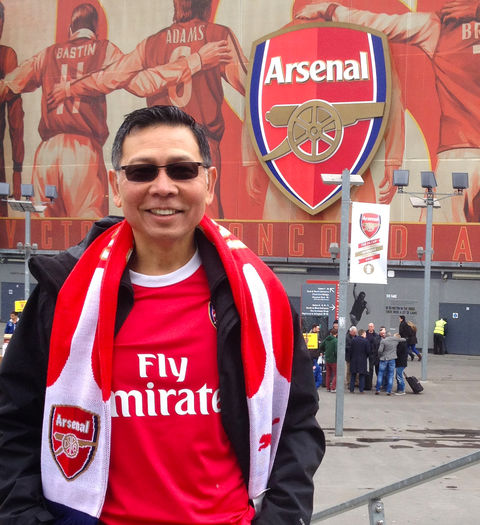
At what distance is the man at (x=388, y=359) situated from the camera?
18.0 meters

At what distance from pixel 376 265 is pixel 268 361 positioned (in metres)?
11.4

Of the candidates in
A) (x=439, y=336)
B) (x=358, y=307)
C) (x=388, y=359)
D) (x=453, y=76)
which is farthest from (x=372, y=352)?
(x=453, y=76)

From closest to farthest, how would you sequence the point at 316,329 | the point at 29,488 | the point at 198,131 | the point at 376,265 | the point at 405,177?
the point at 29,488 < the point at 198,131 < the point at 376,265 < the point at 316,329 < the point at 405,177

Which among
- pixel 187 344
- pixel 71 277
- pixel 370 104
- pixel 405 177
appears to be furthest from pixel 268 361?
pixel 370 104

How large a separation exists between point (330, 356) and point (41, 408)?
15.8m

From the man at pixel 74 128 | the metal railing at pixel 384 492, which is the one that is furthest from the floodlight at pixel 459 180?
the metal railing at pixel 384 492

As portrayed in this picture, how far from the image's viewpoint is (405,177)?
2147 cm

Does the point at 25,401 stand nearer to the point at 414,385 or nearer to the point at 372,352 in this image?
the point at 414,385

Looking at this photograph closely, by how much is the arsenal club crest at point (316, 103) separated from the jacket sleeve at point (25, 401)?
27227 millimetres

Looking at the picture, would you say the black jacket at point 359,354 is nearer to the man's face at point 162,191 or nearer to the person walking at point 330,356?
the person walking at point 330,356

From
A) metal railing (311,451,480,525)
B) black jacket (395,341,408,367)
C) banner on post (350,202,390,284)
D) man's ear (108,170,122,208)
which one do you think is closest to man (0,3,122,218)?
black jacket (395,341,408,367)

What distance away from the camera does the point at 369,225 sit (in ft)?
43.7

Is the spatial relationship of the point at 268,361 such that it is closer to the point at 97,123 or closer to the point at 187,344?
the point at 187,344

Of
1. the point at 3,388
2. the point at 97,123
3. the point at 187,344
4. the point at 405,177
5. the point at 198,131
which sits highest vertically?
the point at 97,123
